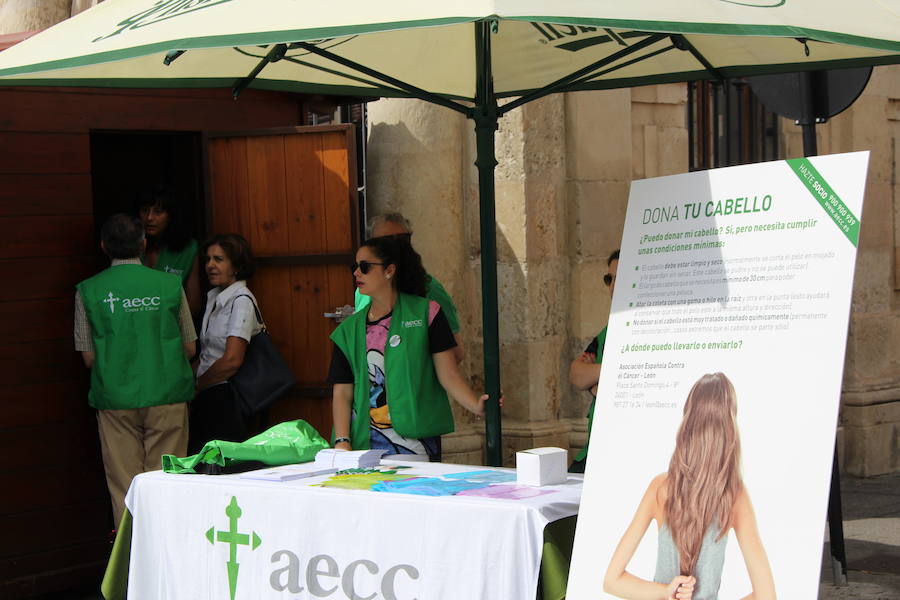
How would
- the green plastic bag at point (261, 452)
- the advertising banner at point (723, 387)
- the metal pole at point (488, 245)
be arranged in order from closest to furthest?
the advertising banner at point (723, 387)
the green plastic bag at point (261, 452)
the metal pole at point (488, 245)

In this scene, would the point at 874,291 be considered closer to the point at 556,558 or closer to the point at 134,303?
the point at 134,303

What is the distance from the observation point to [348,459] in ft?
14.0

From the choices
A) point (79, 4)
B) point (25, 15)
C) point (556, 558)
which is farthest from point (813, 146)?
point (25, 15)

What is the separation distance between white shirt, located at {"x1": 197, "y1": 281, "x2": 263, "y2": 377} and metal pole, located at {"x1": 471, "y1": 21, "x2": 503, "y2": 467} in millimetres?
1887

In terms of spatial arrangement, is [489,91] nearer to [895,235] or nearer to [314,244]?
[314,244]

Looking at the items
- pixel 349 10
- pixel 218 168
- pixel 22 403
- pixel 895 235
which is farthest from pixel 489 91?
pixel 895 235

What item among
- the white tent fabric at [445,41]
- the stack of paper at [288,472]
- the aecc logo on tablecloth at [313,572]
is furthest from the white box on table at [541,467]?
the white tent fabric at [445,41]

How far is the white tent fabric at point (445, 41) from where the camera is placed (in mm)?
3055

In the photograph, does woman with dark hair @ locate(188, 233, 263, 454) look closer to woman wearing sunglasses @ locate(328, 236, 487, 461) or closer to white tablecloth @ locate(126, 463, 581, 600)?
woman wearing sunglasses @ locate(328, 236, 487, 461)

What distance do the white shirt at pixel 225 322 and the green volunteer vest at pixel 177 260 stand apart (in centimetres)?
43

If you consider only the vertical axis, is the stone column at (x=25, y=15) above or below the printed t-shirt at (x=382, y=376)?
above

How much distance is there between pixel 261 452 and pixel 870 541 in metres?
3.77

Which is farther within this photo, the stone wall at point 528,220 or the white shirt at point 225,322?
the stone wall at point 528,220

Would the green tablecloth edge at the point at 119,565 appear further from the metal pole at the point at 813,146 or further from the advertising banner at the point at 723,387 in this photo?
the metal pole at the point at 813,146
